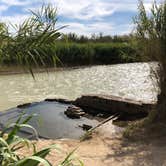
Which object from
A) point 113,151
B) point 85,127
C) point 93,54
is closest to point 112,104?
point 85,127

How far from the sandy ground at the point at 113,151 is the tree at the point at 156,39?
88 cm

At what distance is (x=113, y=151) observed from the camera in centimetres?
571

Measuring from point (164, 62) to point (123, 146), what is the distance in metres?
1.60

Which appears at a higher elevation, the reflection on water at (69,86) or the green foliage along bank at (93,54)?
the green foliage along bank at (93,54)

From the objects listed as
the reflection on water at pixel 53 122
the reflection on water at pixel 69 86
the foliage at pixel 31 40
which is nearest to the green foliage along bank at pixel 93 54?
the reflection on water at pixel 69 86

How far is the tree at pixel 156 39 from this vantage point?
6602mm

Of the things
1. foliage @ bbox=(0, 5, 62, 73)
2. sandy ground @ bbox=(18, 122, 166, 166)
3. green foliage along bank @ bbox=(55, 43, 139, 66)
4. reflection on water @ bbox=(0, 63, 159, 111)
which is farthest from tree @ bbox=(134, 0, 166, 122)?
green foliage along bank @ bbox=(55, 43, 139, 66)

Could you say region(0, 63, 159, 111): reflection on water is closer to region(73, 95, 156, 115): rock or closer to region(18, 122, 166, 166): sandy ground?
region(73, 95, 156, 115): rock

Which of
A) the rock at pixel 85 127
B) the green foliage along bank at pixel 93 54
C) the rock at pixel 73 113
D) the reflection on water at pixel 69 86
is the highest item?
the green foliage along bank at pixel 93 54

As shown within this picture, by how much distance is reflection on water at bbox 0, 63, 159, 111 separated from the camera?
14.2 m

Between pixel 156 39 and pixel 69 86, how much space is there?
10563mm

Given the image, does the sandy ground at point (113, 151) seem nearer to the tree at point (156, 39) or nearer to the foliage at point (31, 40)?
the tree at point (156, 39)

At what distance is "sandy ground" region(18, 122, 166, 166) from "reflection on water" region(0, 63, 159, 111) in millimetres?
6202

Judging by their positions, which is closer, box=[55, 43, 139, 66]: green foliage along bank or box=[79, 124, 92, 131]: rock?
box=[79, 124, 92, 131]: rock
